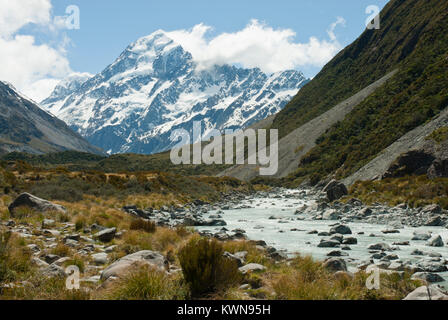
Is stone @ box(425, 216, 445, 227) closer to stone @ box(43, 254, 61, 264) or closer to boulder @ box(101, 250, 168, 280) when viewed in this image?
boulder @ box(101, 250, 168, 280)

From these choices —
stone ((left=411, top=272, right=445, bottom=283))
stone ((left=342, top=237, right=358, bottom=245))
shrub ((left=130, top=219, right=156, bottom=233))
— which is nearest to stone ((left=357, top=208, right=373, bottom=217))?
stone ((left=342, top=237, right=358, bottom=245))

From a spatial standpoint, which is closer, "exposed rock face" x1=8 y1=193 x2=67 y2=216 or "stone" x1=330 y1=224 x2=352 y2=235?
"exposed rock face" x1=8 y1=193 x2=67 y2=216

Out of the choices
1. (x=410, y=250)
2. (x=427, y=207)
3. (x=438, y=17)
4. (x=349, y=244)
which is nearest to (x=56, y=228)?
(x=349, y=244)

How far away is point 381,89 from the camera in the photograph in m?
86.8

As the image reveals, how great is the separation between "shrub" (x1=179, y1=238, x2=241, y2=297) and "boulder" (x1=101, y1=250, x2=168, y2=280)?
3.69ft

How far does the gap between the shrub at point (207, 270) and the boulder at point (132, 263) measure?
1126 millimetres

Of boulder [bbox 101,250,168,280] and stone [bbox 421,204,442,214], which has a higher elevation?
stone [bbox 421,204,442,214]

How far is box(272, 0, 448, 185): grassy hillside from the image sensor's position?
2200 inches

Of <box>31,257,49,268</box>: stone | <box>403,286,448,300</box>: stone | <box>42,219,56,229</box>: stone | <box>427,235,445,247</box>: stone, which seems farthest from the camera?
<box>427,235,445,247</box>: stone

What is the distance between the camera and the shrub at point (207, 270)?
6.58m

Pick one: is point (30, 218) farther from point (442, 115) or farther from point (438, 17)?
point (438, 17)

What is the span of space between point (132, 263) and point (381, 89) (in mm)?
91957
